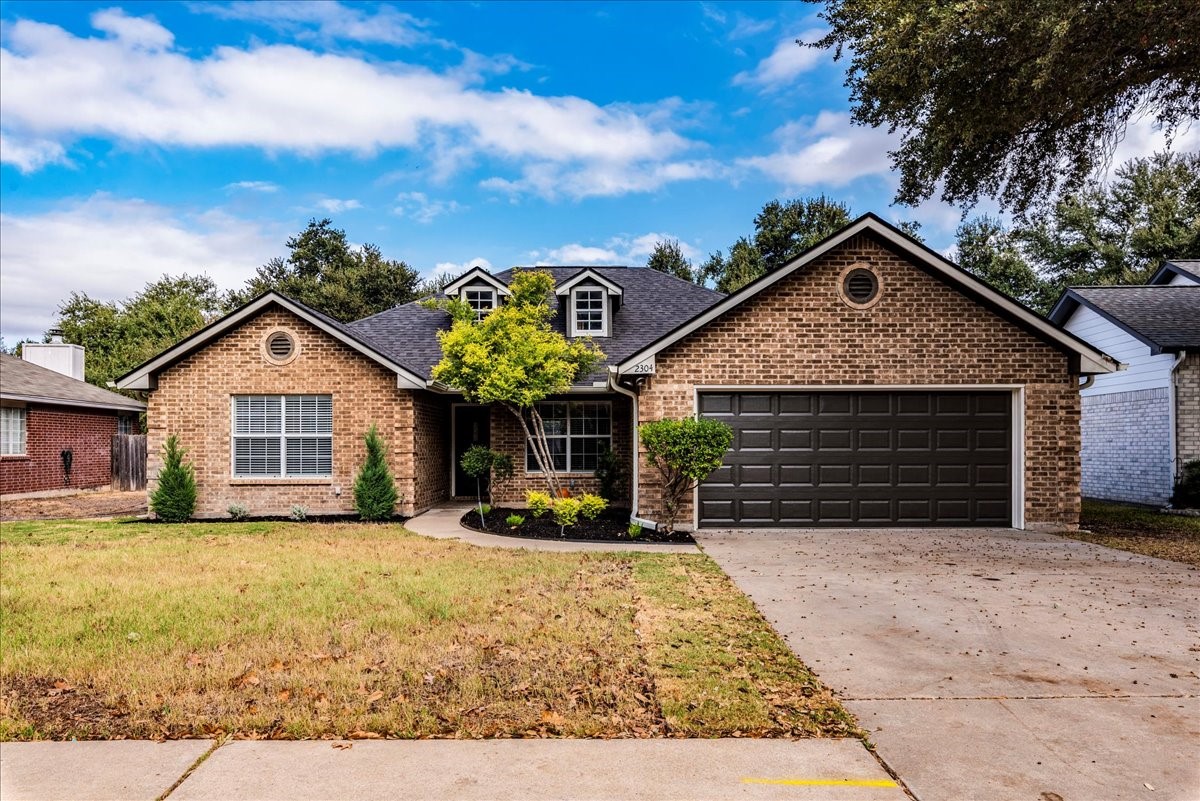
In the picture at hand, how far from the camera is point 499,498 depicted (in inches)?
624

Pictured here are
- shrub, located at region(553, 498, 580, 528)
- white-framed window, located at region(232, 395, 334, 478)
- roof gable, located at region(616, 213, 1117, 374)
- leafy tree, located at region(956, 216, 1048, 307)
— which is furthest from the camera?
leafy tree, located at region(956, 216, 1048, 307)

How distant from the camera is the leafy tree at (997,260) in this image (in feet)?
124

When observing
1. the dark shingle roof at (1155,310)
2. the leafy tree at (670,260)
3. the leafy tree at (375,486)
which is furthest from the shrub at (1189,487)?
the leafy tree at (670,260)

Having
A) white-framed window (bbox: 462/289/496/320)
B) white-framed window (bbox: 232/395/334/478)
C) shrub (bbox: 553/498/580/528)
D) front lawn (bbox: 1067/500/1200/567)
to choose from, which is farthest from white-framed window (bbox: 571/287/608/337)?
front lawn (bbox: 1067/500/1200/567)

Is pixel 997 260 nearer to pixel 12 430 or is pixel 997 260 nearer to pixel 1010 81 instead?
pixel 1010 81

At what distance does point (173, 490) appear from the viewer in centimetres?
1363

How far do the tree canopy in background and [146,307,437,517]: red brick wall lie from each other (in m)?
32.1

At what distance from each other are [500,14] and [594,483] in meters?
9.84

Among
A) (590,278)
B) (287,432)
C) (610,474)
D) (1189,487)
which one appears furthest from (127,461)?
(1189,487)

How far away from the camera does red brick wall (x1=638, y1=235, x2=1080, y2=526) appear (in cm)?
1191

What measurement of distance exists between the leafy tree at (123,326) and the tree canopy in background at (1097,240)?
46.5m

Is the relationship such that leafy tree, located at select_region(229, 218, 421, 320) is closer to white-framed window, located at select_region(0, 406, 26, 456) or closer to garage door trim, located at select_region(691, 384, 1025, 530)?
white-framed window, located at select_region(0, 406, 26, 456)

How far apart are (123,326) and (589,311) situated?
37.0 meters

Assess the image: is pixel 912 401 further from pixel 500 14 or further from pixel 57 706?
pixel 57 706
